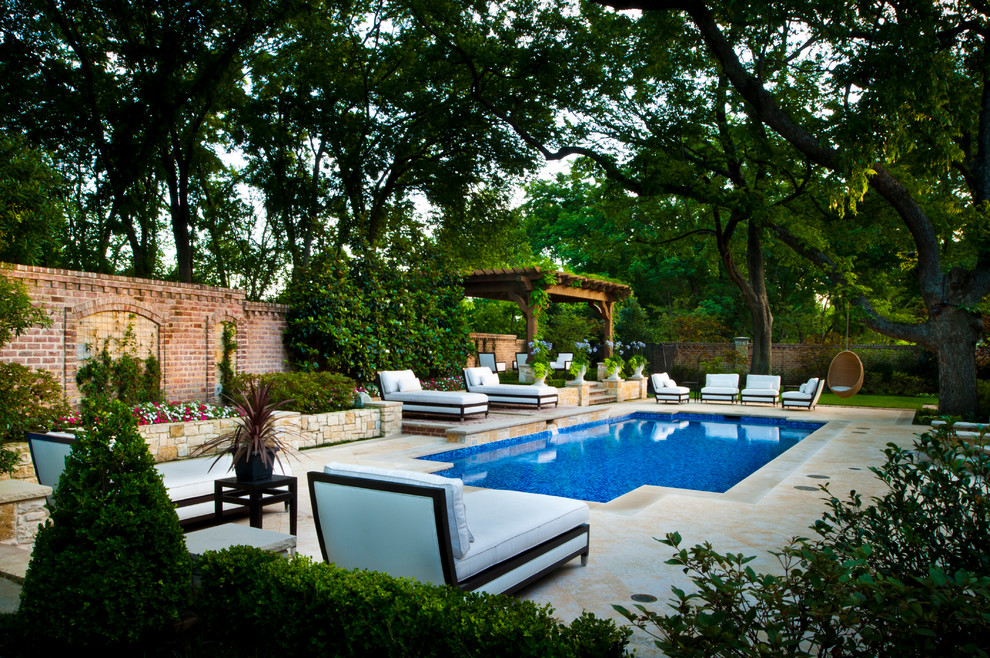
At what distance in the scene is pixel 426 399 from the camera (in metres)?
10.9

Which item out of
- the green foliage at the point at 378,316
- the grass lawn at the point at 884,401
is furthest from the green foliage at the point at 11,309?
the grass lawn at the point at 884,401

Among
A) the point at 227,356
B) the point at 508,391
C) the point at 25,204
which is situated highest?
the point at 25,204

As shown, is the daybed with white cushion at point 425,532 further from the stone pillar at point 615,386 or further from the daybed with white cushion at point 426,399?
the stone pillar at point 615,386

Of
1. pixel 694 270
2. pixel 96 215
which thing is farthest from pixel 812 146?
pixel 694 270

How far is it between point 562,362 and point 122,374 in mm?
13011

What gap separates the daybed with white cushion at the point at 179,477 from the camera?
15.5 ft

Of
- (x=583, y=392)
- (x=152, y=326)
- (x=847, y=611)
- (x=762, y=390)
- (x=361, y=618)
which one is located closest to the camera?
(x=847, y=611)

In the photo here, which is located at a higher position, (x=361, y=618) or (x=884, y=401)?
(x=361, y=618)

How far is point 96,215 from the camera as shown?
1595 cm

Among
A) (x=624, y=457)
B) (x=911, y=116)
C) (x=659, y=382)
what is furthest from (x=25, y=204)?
(x=659, y=382)

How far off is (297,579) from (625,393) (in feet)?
50.8

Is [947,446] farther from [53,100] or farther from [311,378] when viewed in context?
[53,100]

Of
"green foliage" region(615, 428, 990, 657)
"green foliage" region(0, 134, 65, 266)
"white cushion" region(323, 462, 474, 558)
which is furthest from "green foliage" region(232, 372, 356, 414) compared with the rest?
"green foliage" region(615, 428, 990, 657)

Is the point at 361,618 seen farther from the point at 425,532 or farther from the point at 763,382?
the point at 763,382
